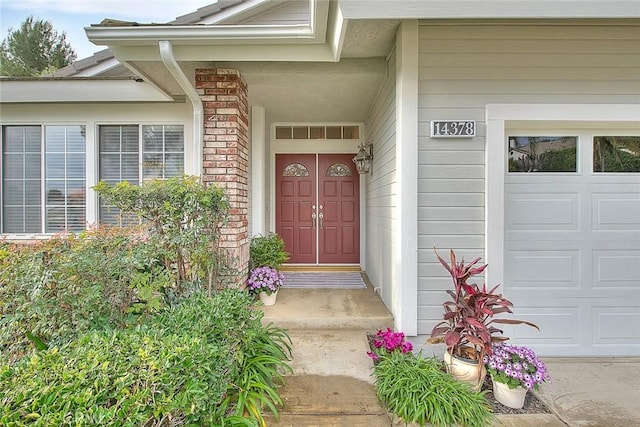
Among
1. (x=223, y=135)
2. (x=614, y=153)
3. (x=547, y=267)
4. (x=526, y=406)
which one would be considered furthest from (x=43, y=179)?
(x=614, y=153)

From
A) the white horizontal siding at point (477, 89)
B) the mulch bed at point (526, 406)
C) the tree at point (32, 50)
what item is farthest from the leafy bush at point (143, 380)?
the tree at point (32, 50)

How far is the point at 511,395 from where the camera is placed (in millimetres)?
2150

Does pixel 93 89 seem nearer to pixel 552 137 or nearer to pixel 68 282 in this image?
pixel 68 282

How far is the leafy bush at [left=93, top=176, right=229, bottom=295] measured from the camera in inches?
93.8

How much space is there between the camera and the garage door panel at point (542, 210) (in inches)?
114

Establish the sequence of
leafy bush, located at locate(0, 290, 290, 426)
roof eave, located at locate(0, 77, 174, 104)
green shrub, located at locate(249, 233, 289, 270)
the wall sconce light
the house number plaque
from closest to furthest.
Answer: leafy bush, located at locate(0, 290, 290, 426), the house number plaque, green shrub, located at locate(249, 233, 289, 270), roof eave, located at locate(0, 77, 174, 104), the wall sconce light

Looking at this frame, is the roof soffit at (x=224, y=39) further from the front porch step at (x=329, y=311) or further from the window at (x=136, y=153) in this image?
the front porch step at (x=329, y=311)

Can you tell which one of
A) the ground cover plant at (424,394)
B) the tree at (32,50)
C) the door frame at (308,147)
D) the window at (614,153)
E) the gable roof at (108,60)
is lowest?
the ground cover plant at (424,394)

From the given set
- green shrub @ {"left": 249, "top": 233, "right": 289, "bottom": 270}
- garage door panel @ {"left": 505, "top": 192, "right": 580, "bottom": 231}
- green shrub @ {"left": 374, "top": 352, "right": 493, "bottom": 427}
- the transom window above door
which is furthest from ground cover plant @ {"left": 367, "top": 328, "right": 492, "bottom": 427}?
the transom window above door

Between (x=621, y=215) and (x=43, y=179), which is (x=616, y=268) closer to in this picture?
(x=621, y=215)

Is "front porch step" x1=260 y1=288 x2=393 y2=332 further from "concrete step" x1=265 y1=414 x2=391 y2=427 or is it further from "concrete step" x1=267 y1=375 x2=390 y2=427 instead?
"concrete step" x1=265 y1=414 x2=391 y2=427

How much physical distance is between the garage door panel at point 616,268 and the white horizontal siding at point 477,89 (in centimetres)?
120

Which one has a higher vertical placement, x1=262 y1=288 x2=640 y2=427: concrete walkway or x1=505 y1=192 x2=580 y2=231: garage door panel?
x1=505 y1=192 x2=580 y2=231: garage door panel

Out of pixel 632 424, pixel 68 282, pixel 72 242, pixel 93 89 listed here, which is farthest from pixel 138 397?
Answer: pixel 93 89
